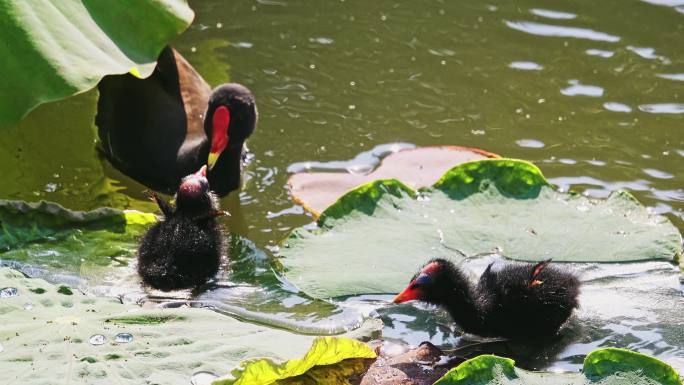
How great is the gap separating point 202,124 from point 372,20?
1.55 metres

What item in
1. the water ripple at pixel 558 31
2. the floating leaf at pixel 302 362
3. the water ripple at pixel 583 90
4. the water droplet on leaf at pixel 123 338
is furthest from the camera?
the water ripple at pixel 558 31

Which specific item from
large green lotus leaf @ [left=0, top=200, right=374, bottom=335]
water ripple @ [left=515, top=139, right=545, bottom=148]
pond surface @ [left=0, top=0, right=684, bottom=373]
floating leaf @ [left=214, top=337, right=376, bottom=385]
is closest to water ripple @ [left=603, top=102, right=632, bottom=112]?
pond surface @ [left=0, top=0, right=684, bottom=373]

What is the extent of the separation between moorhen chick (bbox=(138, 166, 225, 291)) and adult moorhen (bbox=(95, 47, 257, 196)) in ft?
2.75

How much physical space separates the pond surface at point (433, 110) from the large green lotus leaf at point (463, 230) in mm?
85

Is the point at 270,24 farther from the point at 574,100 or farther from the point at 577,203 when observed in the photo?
the point at 577,203

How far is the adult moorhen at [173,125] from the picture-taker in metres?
4.64

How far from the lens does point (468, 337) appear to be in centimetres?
346

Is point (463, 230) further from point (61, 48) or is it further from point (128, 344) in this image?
point (61, 48)

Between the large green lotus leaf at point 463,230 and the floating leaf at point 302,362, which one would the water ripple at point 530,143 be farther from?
the floating leaf at point 302,362

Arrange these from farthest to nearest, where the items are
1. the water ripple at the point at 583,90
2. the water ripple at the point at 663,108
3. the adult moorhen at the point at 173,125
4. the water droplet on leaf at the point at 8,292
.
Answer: the water ripple at the point at 583,90 < the water ripple at the point at 663,108 < the adult moorhen at the point at 173,125 < the water droplet on leaf at the point at 8,292

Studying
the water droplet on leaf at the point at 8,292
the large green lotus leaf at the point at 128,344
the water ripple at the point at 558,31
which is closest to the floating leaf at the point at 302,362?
the large green lotus leaf at the point at 128,344

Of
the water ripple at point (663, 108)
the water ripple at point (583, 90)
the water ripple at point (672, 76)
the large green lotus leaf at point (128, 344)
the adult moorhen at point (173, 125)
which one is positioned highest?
the large green lotus leaf at point (128, 344)

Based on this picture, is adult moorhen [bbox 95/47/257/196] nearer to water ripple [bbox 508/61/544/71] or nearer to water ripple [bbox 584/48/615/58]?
water ripple [bbox 508/61/544/71]

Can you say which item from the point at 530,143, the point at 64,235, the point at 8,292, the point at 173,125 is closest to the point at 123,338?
the point at 8,292
